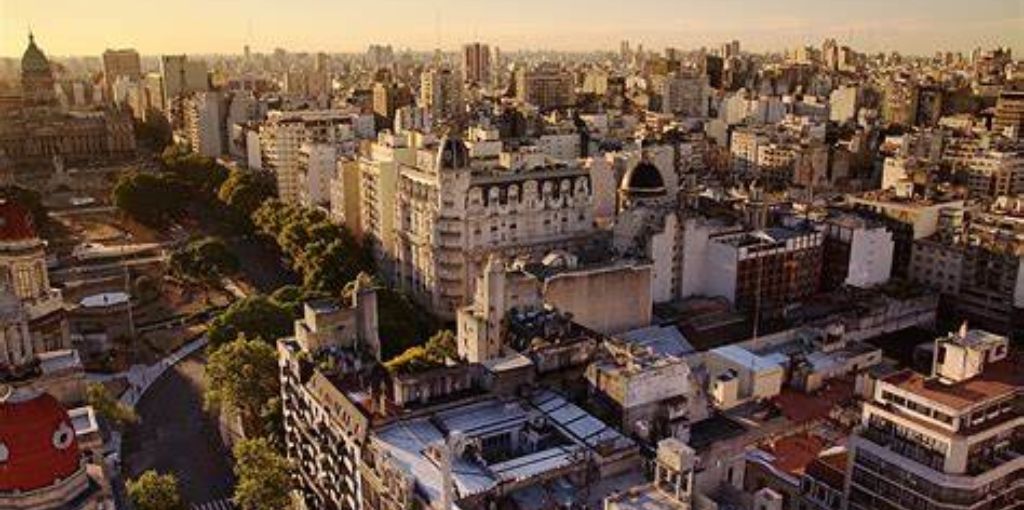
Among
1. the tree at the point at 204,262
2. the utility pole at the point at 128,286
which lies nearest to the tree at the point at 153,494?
the utility pole at the point at 128,286

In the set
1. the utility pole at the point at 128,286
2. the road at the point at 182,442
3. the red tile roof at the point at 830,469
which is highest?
the red tile roof at the point at 830,469

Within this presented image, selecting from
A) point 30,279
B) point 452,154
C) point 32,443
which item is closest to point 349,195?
point 452,154

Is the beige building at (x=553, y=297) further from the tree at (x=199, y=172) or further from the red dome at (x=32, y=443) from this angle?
the tree at (x=199, y=172)

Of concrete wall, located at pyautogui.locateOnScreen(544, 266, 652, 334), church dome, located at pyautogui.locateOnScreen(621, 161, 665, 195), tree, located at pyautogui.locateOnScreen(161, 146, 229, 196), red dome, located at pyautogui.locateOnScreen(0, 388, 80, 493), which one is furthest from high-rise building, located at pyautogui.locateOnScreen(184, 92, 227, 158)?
red dome, located at pyautogui.locateOnScreen(0, 388, 80, 493)

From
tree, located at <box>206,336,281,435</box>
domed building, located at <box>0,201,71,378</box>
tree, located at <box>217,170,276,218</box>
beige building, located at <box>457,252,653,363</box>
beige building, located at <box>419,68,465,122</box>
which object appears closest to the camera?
beige building, located at <box>457,252,653,363</box>

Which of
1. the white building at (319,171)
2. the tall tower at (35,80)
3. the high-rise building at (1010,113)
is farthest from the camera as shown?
the tall tower at (35,80)

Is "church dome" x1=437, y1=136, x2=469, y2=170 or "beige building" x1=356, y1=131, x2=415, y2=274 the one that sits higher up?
"church dome" x1=437, y1=136, x2=469, y2=170

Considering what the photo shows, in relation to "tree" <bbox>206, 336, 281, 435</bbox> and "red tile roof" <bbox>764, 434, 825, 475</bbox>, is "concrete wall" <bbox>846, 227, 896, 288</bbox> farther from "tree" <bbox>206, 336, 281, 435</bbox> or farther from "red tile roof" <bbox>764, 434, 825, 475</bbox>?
Result: "tree" <bbox>206, 336, 281, 435</bbox>
